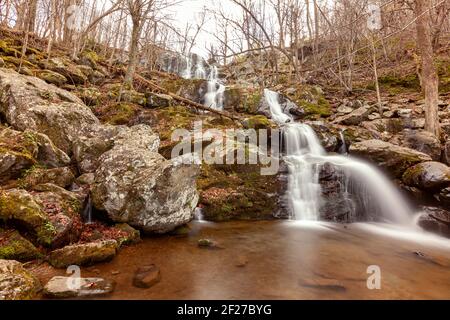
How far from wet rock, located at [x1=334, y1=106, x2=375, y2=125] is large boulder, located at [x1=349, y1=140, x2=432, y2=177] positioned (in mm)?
4071

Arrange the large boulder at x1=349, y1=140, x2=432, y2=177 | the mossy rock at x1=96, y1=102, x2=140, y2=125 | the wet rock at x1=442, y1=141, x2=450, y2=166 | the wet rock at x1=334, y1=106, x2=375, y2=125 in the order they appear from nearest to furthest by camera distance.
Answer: the large boulder at x1=349, y1=140, x2=432, y2=177
the wet rock at x1=442, y1=141, x2=450, y2=166
the mossy rock at x1=96, y1=102, x2=140, y2=125
the wet rock at x1=334, y1=106, x2=375, y2=125

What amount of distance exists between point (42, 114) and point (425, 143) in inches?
480

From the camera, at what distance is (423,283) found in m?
4.09

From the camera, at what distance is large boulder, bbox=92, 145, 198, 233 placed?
5609 mm

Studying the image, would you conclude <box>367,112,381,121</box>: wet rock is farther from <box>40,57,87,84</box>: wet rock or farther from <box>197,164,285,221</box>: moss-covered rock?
<box>40,57,87,84</box>: wet rock

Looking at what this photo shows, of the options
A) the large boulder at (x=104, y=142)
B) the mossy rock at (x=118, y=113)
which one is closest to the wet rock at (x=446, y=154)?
the large boulder at (x=104, y=142)

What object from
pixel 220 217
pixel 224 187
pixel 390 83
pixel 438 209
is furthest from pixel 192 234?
pixel 390 83

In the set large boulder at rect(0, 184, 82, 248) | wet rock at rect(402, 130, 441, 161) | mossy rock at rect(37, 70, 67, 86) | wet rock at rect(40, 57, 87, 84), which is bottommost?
large boulder at rect(0, 184, 82, 248)

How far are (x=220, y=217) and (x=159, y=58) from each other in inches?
923

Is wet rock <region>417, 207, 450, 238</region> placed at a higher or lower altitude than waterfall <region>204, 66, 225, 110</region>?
lower

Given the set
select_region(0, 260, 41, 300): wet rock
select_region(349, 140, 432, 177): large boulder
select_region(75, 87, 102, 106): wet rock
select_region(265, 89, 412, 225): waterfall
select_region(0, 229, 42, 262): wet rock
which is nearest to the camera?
select_region(0, 260, 41, 300): wet rock

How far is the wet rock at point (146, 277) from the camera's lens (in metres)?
3.83

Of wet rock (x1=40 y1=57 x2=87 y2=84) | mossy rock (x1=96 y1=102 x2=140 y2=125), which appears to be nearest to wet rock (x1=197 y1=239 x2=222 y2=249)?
mossy rock (x1=96 y1=102 x2=140 y2=125)

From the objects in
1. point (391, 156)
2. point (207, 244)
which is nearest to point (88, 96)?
point (207, 244)
